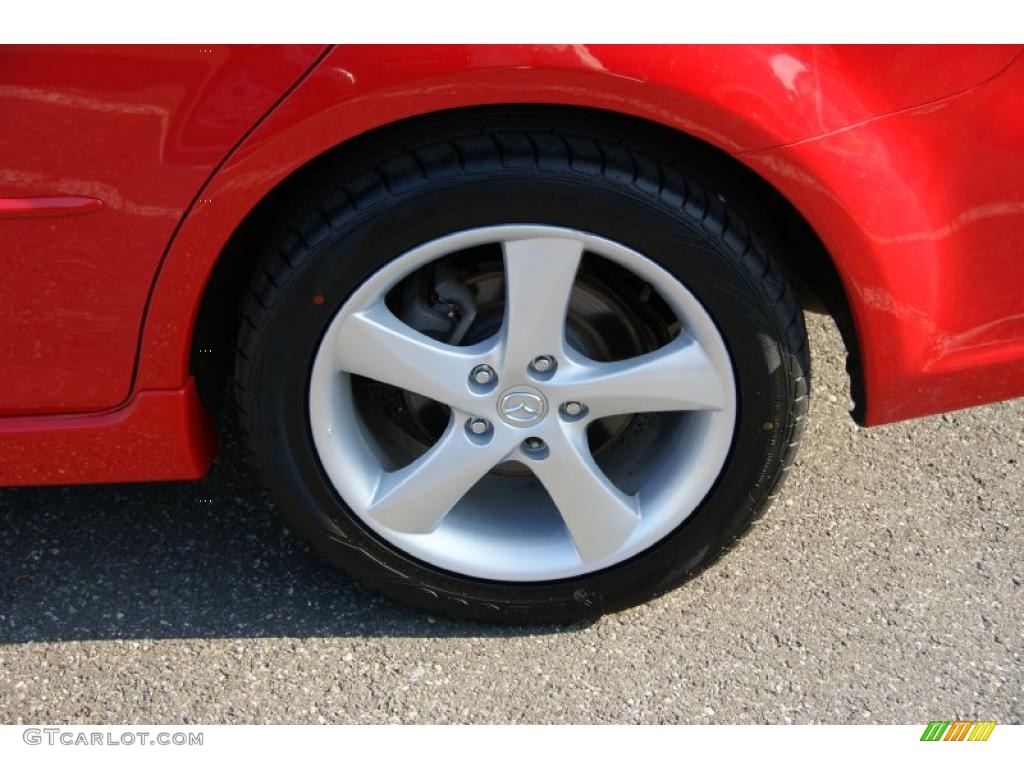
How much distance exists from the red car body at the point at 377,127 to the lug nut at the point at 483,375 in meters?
0.45

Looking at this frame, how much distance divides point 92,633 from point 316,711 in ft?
1.54

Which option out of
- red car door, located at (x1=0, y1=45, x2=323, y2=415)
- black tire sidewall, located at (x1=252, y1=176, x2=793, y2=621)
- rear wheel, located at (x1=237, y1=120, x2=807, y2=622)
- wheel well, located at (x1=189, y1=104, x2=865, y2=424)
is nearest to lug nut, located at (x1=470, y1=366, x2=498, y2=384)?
rear wheel, located at (x1=237, y1=120, x2=807, y2=622)

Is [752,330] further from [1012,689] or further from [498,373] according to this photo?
[1012,689]

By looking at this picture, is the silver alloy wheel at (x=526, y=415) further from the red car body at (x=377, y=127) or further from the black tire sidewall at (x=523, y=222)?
the red car body at (x=377, y=127)

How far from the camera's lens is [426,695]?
6.62 ft

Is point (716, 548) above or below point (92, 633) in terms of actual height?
above

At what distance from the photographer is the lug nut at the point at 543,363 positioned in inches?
74.1

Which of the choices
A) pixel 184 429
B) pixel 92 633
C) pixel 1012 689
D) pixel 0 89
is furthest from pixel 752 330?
pixel 92 633

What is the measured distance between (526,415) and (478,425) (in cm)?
9

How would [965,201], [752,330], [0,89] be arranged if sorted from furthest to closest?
[752,330] → [965,201] → [0,89]
